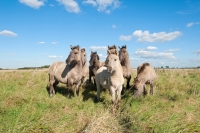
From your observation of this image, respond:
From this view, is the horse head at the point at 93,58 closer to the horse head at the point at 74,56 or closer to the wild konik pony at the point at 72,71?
the wild konik pony at the point at 72,71

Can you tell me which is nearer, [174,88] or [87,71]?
[174,88]

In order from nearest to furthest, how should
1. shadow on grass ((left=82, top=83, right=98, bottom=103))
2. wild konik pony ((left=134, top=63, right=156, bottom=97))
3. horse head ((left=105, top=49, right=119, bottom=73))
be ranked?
horse head ((left=105, top=49, right=119, bottom=73))
wild konik pony ((left=134, top=63, right=156, bottom=97))
shadow on grass ((left=82, top=83, right=98, bottom=103))

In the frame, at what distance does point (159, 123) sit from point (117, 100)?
6.94 ft

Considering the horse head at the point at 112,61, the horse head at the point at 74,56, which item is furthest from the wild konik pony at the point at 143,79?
the horse head at the point at 74,56

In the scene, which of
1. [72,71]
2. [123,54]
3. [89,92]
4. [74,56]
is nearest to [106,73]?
[74,56]

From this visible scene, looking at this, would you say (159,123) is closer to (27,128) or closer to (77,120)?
(77,120)

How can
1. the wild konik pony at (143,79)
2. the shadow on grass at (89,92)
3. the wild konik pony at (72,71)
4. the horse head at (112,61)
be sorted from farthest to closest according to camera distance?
the shadow on grass at (89,92) → the wild konik pony at (72,71) → the wild konik pony at (143,79) → the horse head at (112,61)

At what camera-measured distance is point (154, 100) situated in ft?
24.6

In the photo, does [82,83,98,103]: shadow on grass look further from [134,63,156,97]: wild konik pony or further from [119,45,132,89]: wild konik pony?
[134,63,156,97]: wild konik pony

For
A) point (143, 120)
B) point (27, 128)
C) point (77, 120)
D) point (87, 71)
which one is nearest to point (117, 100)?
point (143, 120)

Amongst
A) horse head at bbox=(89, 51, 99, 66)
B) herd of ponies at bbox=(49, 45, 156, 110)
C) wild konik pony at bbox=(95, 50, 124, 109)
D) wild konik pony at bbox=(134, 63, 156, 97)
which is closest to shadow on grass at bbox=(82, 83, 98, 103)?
herd of ponies at bbox=(49, 45, 156, 110)

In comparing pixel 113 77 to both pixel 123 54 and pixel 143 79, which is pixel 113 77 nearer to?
pixel 143 79

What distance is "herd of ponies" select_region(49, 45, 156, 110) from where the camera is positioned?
22.1 ft

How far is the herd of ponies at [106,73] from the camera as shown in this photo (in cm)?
675
